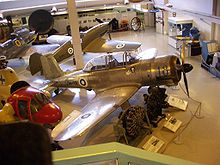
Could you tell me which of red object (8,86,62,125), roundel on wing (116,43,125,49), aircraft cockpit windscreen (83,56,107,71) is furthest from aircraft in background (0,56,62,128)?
roundel on wing (116,43,125,49)

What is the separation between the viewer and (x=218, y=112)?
5.82 meters

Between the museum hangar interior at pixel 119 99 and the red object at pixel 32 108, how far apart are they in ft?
0.05

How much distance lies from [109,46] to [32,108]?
18.4ft

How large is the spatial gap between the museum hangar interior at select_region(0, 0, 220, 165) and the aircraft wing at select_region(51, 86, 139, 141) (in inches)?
0.7

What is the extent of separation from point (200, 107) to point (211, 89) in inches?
42.7

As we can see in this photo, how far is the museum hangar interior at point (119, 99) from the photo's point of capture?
138 centimetres

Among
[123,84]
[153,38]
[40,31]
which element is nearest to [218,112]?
[123,84]

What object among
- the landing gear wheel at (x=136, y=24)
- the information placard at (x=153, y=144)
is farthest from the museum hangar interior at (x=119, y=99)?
the landing gear wheel at (x=136, y=24)

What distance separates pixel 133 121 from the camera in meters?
4.85

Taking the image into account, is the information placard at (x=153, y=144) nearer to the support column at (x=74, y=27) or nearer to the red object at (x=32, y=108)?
the red object at (x=32, y=108)

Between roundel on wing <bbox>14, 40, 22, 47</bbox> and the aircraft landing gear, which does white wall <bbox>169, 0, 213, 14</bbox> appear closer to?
the aircraft landing gear

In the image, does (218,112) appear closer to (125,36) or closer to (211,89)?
(211,89)

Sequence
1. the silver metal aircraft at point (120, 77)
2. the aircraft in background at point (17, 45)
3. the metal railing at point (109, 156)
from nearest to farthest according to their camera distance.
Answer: the metal railing at point (109, 156), the silver metal aircraft at point (120, 77), the aircraft in background at point (17, 45)

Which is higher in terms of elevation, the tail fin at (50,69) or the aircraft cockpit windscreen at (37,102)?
the aircraft cockpit windscreen at (37,102)
